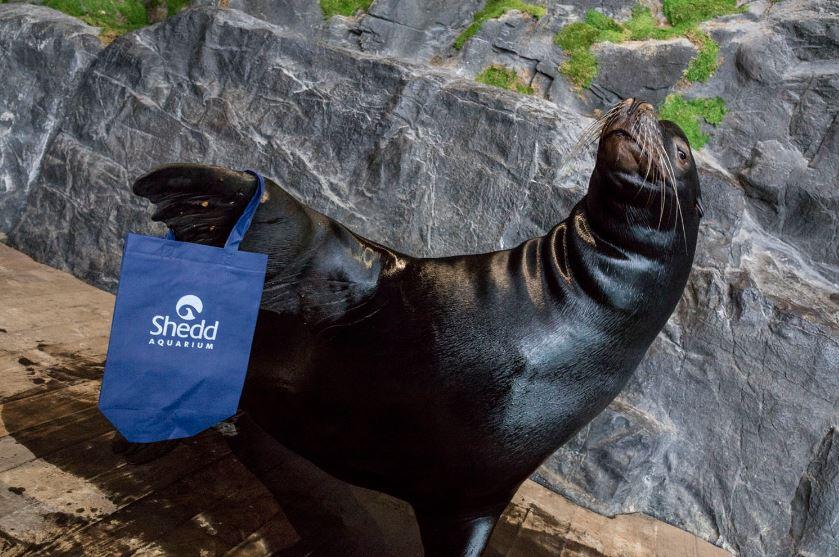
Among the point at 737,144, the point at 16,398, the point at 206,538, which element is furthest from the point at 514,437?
the point at 737,144

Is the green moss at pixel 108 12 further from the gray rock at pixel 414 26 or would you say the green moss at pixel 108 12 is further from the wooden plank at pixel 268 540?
the wooden plank at pixel 268 540

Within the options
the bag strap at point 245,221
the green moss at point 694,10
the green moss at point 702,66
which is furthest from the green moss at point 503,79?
the bag strap at point 245,221

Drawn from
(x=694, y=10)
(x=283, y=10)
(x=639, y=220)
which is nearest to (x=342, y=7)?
(x=283, y=10)

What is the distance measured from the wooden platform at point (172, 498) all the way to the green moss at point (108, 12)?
295cm

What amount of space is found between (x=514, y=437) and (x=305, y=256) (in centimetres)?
87

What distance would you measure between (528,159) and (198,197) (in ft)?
8.41

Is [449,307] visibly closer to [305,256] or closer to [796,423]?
[305,256]

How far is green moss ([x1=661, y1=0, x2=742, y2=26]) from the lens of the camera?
5.01m

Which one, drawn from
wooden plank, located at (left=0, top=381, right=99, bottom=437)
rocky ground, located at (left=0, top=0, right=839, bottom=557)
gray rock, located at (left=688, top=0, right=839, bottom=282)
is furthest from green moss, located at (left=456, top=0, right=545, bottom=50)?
wooden plank, located at (left=0, top=381, right=99, bottom=437)

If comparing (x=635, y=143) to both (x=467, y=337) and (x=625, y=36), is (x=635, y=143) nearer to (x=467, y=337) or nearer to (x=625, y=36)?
(x=467, y=337)

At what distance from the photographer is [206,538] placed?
234 cm

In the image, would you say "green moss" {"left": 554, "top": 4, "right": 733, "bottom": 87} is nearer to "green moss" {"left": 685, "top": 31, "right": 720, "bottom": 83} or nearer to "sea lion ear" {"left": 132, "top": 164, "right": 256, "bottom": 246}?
"green moss" {"left": 685, "top": 31, "right": 720, "bottom": 83}

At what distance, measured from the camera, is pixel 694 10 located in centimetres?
503

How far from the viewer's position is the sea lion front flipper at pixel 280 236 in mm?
2025
